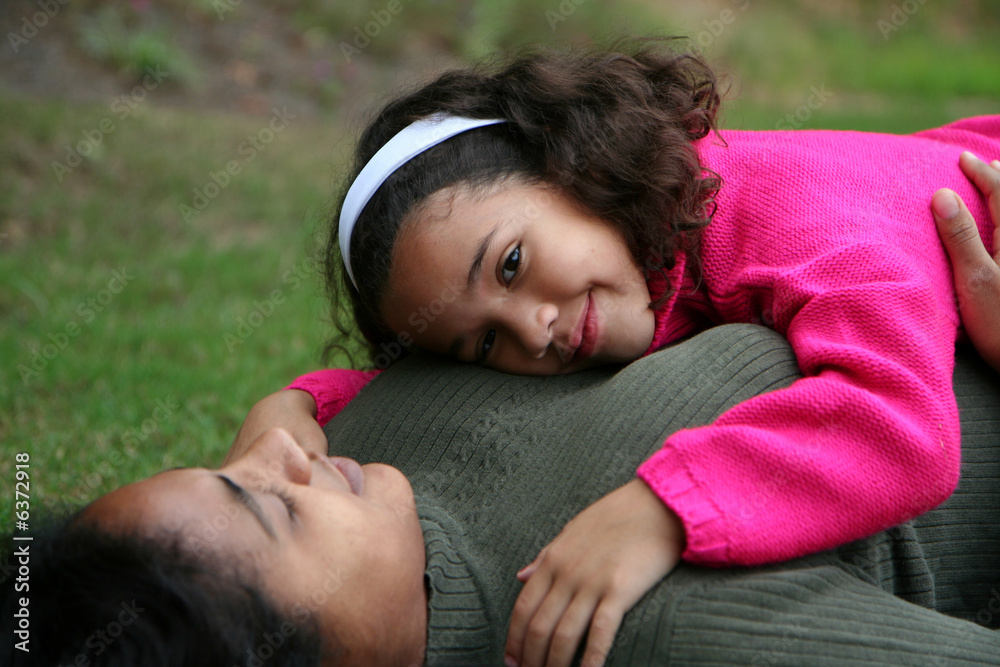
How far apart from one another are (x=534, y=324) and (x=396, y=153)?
1.85 feet

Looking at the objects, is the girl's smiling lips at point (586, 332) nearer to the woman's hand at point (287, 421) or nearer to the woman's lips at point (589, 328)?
the woman's lips at point (589, 328)

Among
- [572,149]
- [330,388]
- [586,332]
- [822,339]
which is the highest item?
[572,149]

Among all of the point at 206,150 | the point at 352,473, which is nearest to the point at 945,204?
the point at 352,473

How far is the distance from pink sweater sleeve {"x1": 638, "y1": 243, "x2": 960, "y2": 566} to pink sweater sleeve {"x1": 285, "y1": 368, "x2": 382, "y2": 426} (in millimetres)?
1099

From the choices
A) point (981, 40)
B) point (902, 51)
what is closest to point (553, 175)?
point (902, 51)

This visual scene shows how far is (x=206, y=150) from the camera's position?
21.1 feet

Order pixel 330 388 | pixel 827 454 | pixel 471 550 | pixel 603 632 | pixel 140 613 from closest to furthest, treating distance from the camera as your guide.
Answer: pixel 140 613 < pixel 603 632 < pixel 827 454 < pixel 471 550 < pixel 330 388

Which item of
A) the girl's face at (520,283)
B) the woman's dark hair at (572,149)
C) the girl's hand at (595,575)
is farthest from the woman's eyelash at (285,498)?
the woman's dark hair at (572,149)

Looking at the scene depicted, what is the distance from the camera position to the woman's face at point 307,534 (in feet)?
4.64

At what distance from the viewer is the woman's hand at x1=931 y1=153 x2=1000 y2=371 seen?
2.02 m

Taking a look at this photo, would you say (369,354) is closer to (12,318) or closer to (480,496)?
(480,496)

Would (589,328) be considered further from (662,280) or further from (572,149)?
(572,149)

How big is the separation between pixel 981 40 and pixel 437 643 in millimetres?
13500

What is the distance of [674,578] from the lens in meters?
1.51
